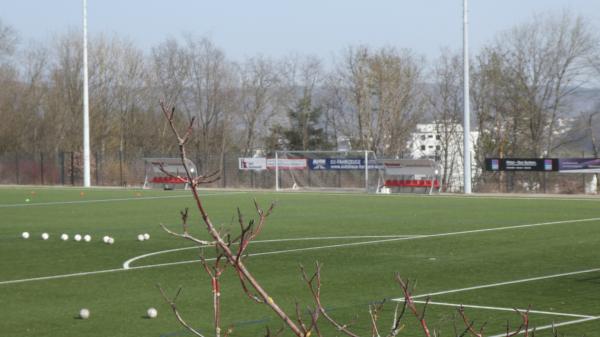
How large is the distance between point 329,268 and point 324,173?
3208cm

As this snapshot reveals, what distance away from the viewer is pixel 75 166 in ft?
198

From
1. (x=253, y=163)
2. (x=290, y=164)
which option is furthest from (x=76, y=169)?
(x=290, y=164)

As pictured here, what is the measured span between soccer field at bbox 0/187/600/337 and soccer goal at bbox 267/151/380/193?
13769 millimetres

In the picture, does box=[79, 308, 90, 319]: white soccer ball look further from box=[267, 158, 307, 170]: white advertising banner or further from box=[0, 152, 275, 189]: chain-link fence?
box=[0, 152, 275, 189]: chain-link fence

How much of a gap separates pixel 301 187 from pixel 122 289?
111 feet

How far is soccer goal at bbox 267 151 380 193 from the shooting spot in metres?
46.2

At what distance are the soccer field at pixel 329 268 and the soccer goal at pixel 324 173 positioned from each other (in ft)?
45.2

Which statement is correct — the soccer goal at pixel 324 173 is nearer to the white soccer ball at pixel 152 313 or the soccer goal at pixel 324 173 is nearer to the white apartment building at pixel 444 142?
the white apartment building at pixel 444 142

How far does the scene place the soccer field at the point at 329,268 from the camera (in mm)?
11828

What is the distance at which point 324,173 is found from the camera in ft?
160

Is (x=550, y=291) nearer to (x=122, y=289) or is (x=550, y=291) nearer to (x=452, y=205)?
Result: (x=122, y=289)

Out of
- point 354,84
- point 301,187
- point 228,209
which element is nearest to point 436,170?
point 301,187

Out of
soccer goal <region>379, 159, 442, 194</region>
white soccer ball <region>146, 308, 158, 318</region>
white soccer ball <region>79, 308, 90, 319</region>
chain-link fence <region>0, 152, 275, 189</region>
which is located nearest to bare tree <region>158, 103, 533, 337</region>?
white soccer ball <region>146, 308, 158, 318</region>

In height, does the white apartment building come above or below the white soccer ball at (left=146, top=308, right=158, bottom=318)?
above
